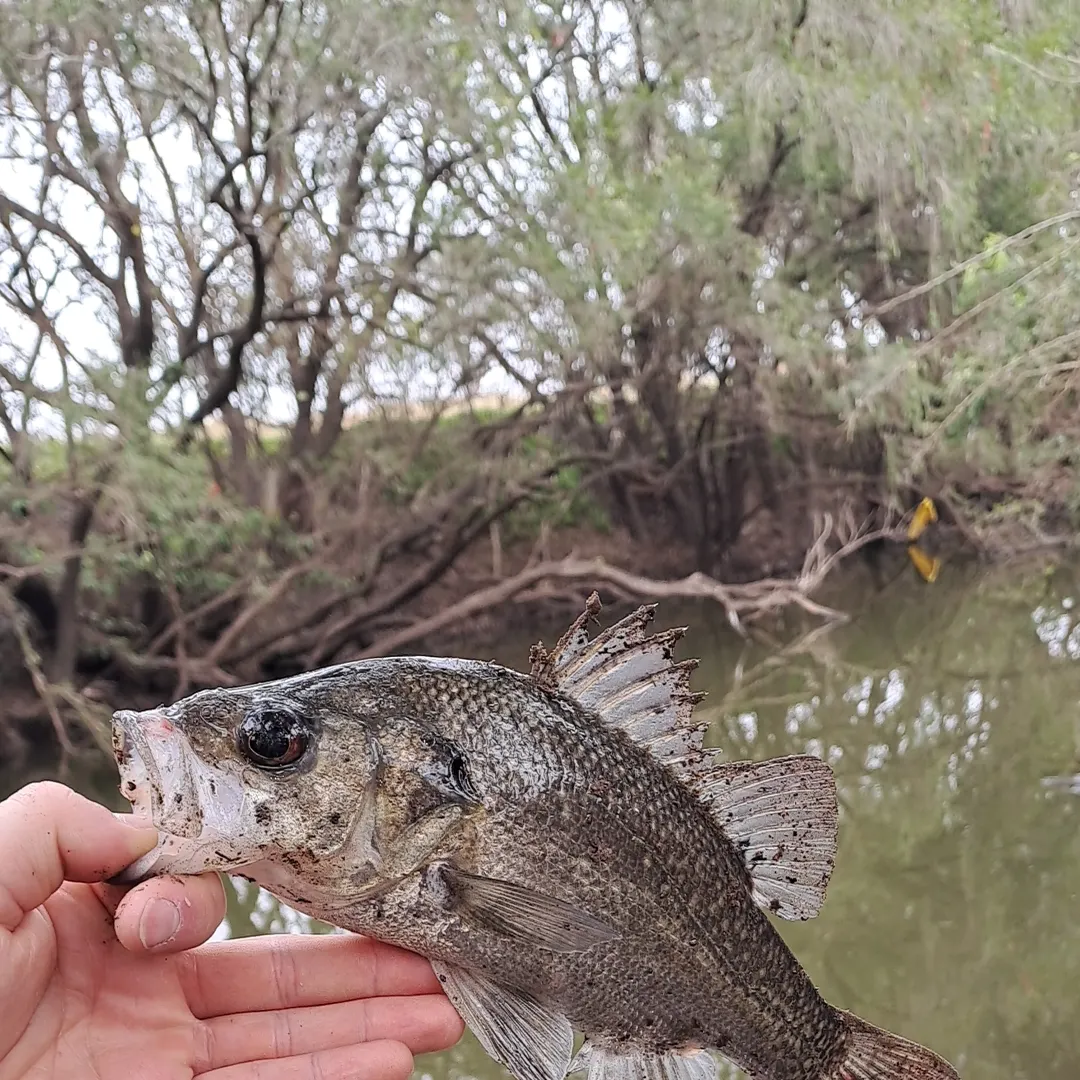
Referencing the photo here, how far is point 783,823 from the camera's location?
4.79ft

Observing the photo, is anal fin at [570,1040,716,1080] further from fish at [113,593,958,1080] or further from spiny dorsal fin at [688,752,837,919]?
spiny dorsal fin at [688,752,837,919]

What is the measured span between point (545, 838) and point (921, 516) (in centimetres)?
992

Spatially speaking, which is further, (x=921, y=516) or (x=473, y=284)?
(x=921, y=516)

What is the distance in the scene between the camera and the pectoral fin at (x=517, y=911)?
1.23 meters

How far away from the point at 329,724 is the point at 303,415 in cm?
780

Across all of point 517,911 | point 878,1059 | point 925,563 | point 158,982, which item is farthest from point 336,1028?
point 925,563

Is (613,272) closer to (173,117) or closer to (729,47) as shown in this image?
(729,47)

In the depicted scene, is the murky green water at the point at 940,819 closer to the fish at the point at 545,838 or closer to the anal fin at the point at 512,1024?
the fish at the point at 545,838

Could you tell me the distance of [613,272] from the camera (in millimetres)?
6973

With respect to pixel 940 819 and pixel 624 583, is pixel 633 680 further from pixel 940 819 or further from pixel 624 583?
pixel 624 583

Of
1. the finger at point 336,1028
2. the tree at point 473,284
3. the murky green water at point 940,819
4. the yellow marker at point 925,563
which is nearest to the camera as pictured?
the finger at point 336,1028

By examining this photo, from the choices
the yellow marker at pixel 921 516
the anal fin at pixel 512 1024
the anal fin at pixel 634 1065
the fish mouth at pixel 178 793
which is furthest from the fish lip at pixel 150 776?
the yellow marker at pixel 921 516

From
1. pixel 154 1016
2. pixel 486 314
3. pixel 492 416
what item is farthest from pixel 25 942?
pixel 492 416

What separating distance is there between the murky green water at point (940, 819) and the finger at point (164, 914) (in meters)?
2.69
